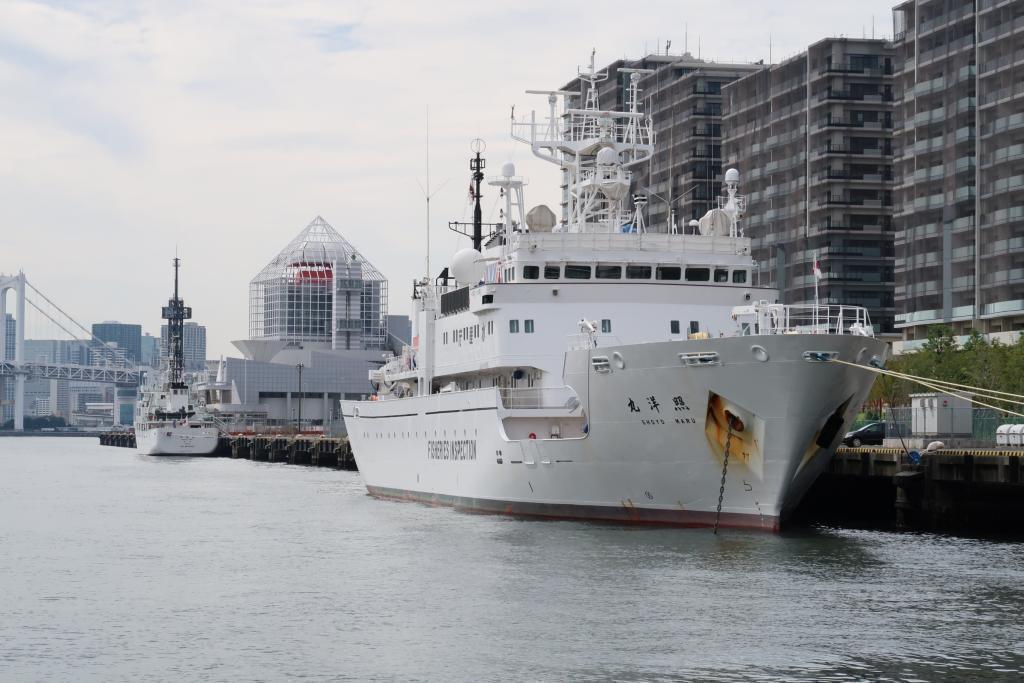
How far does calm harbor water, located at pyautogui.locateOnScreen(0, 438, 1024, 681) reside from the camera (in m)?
21.7

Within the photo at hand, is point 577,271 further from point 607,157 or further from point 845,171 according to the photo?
point 845,171

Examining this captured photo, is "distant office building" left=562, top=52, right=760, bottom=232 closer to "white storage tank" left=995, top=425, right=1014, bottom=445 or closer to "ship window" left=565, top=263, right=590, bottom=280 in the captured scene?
"white storage tank" left=995, top=425, right=1014, bottom=445

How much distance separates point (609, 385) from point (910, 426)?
1718cm

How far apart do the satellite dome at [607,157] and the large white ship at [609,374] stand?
59mm

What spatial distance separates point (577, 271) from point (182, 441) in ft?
309

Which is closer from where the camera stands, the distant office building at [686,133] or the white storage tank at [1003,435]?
the white storage tank at [1003,435]

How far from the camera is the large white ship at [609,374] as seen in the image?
32.9 metres

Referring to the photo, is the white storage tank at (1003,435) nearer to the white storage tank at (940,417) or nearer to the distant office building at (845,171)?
the white storage tank at (940,417)

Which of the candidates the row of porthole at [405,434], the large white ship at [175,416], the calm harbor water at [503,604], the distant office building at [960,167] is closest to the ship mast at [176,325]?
the large white ship at [175,416]

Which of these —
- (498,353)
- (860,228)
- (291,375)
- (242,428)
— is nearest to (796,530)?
(498,353)

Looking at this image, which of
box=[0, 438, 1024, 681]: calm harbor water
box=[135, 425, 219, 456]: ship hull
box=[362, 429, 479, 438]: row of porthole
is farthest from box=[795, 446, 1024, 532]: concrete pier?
box=[135, 425, 219, 456]: ship hull

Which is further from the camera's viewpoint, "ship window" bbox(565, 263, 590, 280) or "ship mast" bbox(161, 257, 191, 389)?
"ship mast" bbox(161, 257, 191, 389)

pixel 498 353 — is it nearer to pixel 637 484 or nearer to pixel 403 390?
pixel 637 484

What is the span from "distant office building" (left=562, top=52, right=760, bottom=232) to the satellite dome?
272ft
